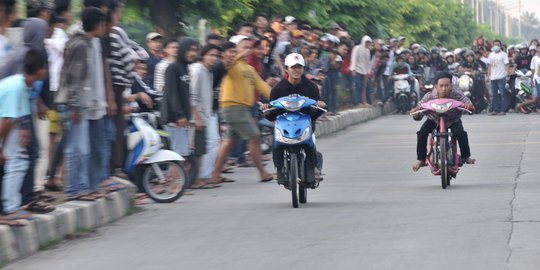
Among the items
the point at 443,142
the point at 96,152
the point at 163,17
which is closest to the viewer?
the point at 96,152

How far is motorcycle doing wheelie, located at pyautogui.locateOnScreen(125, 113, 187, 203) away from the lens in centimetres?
1361

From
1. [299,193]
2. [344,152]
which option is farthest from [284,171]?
[344,152]

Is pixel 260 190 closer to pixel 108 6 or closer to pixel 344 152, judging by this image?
pixel 108 6

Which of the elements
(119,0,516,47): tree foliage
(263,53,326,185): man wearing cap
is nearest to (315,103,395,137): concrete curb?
(119,0,516,47): tree foliage

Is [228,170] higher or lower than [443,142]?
lower

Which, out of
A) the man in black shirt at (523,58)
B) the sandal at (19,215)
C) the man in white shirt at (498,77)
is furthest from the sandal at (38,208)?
the man in black shirt at (523,58)

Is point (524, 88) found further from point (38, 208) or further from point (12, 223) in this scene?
point (12, 223)

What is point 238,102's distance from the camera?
1580cm

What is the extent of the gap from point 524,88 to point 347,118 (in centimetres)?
653

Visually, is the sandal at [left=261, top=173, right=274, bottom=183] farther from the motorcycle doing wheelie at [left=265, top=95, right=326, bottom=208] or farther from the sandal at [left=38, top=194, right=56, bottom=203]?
the sandal at [left=38, top=194, right=56, bottom=203]

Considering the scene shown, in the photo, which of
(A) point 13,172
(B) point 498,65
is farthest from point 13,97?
(B) point 498,65

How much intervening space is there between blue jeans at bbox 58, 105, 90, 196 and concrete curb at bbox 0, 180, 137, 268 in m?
0.27

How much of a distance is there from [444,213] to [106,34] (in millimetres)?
3542

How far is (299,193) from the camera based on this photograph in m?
13.3
